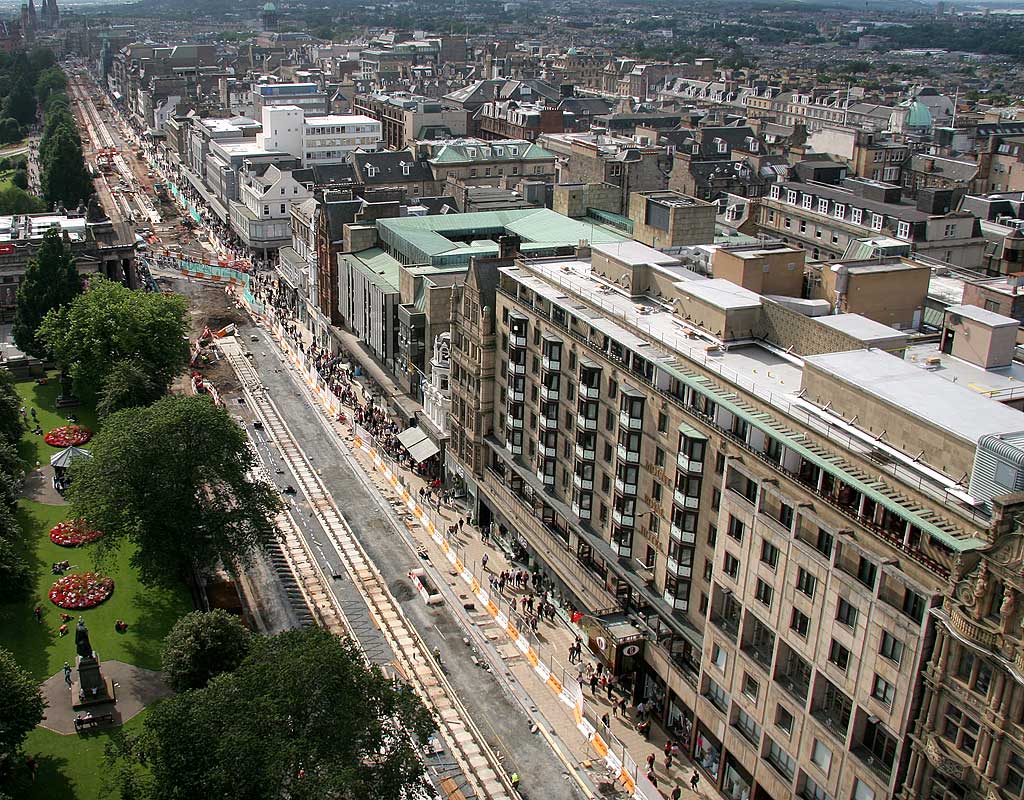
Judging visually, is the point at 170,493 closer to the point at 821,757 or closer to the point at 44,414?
the point at 821,757

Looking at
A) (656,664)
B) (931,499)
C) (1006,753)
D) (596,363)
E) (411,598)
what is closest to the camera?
(1006,753)

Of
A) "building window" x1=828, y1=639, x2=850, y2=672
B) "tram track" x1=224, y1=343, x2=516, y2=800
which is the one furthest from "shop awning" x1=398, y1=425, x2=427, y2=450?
"building window" x1=828, y1=639, x2=850, y2=672

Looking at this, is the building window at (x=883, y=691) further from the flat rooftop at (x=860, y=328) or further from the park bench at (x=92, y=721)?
the park bench at (x=92, y=721)

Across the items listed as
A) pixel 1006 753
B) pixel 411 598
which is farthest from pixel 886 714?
pixel 411 598

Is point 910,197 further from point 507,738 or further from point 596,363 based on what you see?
point 507,738

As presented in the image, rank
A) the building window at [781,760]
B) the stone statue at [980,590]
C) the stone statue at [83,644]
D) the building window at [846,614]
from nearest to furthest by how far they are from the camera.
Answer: the stone statue at [980,590]
the building window at [846,614]
the building window at [781,760]
the stone statue at [83,644]

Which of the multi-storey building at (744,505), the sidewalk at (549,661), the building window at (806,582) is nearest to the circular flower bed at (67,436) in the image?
the sidewalk at (549,661)
